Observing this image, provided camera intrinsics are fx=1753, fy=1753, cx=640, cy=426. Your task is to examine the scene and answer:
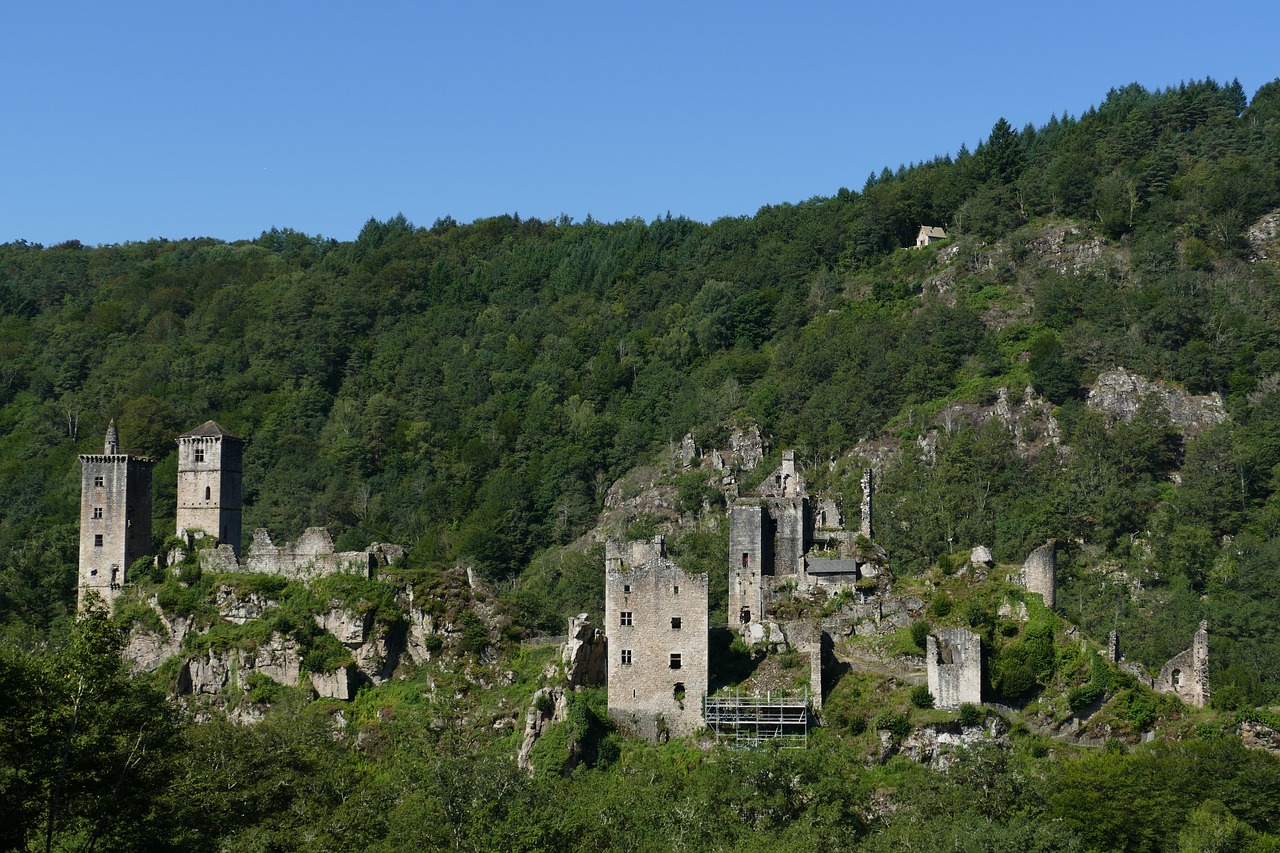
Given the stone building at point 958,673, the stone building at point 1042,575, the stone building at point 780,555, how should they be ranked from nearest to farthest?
the stone building at point 958,673
the stone building at point 1042,575
the stone building at point 780,555

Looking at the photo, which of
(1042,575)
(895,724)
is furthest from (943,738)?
(1042,575)

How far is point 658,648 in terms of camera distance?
6278 cm

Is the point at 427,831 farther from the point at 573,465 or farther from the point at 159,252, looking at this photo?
the point at 159,252

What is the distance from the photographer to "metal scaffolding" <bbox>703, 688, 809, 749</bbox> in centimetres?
6069

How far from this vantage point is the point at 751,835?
5209 cm

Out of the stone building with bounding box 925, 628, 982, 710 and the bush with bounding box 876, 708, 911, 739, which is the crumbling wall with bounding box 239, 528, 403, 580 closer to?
the bush with bounding box 876, 708, 911, 739

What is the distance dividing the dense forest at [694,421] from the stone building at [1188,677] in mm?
1215

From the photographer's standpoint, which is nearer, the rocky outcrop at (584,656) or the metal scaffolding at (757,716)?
the metal scaffolding at (757,716)

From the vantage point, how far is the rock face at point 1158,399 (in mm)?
102750

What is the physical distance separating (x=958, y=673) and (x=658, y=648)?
10608 millimetres

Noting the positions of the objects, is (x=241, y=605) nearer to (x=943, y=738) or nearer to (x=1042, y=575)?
(x=943, y=738)

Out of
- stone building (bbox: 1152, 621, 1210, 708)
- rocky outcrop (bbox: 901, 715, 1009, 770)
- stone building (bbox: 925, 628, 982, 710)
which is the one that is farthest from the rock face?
rocky outcrop (bbox: 901, 715, 1009, 770)

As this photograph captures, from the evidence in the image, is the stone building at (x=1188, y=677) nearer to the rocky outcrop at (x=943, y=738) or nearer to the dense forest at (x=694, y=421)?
the dense forest at (x=694, y=421)

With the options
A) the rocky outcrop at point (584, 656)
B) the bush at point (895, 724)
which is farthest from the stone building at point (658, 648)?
the bush at point (895, 724)
